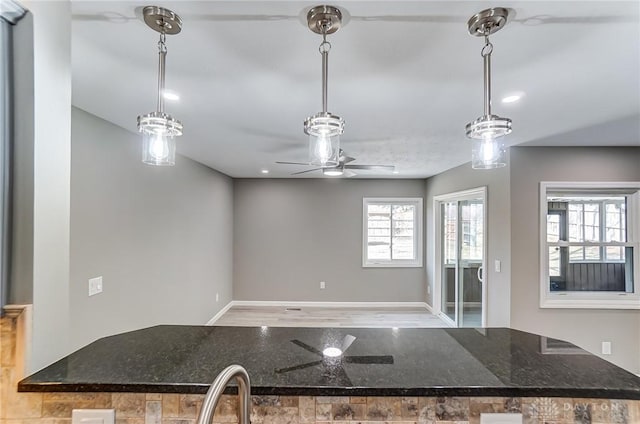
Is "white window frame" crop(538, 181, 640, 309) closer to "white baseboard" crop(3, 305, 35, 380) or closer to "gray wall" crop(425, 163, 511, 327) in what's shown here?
"gray wall" crop(425, 163, 511, 327)

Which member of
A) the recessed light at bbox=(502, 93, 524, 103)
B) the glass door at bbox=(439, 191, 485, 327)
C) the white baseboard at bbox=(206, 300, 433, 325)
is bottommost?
the white baseboard at bbox=(206, 300, 433, 325)

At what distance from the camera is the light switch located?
855mm

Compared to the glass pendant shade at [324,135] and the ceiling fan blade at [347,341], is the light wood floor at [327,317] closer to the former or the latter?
the ceiling fan blade at [347,341]

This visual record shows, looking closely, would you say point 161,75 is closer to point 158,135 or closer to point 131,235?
point 158,135

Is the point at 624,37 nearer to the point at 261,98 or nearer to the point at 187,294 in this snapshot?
the point at 261,98

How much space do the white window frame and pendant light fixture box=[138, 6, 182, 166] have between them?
3.59 metres

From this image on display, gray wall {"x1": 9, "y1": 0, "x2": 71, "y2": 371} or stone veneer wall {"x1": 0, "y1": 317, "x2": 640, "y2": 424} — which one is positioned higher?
gray wall {"x1": 9, "y1": 0, "x2": 71, "y2": 371}

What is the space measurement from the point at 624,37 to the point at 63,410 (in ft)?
8.36

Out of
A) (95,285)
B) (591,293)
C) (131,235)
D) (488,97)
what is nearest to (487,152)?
(488,97)

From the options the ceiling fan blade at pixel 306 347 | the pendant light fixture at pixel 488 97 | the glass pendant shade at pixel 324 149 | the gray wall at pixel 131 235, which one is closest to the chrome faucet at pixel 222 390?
the ceiling fan blade at pixel 306 347

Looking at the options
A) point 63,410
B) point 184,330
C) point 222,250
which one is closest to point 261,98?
point 184,330

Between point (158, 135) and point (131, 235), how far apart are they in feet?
6.67

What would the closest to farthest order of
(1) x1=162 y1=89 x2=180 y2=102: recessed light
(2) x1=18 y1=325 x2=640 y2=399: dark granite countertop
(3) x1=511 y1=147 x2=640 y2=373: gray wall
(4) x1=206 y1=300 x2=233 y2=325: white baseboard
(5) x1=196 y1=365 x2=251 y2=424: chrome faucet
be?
(5) x1=196 y1=365 x2=251 y2=424: chrome faucet < (2) x1=18 y1=325 x2=640 y2=399: dark granite countertop < (1) x1=162 y1=89 x2=180 y2=102: recessed light < (3) x1=511 y1=147 x2=640 y2=373: gray wall < (4) x1=206 y1=300 x2=233 y2=325: white baseboard

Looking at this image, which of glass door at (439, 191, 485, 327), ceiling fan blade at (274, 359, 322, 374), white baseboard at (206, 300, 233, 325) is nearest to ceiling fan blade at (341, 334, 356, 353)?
ceiling fan blade at (274, 359, 322, 374)
